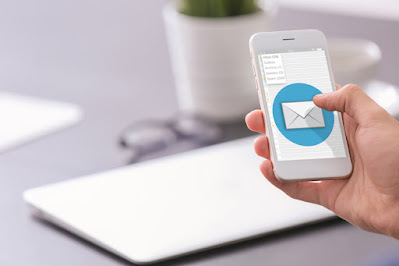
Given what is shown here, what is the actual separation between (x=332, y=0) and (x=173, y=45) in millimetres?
1779

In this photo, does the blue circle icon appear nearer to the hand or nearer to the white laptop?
the hand

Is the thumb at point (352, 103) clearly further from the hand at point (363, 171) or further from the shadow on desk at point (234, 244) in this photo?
the shadow on desk at point (234, 244)

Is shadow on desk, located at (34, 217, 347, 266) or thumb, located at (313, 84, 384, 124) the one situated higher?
thumb, located at (313, 84, 384, 124)

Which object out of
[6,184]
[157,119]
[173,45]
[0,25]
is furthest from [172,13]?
[0,25]

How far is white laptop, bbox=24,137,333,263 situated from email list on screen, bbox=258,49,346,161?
0.45 feet

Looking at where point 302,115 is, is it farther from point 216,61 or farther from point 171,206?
point 216,61

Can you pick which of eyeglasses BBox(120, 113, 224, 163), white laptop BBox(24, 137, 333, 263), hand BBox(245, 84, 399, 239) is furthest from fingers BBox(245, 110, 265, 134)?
eyeglasses BBox(120, 113, 224, 163)

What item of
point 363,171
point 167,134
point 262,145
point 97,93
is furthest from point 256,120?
point 97,93

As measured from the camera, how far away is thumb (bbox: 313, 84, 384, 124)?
2.66 ft

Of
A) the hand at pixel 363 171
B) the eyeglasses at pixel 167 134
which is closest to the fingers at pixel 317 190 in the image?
the hand at pixel 363 171

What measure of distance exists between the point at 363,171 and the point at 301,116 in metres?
0.10

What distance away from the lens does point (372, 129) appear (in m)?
0.80

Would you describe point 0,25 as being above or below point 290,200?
above

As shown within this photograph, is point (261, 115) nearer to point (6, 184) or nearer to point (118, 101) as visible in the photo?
point (6, 184)
